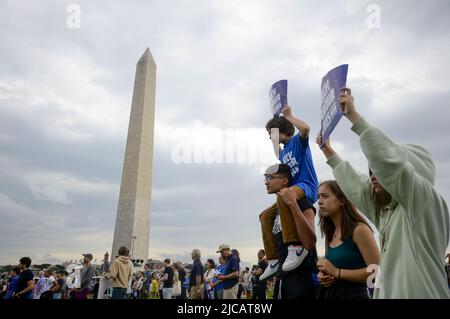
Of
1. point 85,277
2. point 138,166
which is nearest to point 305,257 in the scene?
point 85,277

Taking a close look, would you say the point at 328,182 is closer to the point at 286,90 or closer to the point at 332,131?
the point at 332,131

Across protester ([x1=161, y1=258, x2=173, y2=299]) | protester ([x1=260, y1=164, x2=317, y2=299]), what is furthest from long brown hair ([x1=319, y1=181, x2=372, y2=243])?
protester ([x1=161, y1=258, x2=173, y2=299])

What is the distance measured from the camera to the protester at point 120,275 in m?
7.84

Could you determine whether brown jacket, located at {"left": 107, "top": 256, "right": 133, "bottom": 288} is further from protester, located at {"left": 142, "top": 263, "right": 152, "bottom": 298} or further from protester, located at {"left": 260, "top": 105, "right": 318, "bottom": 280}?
protester, located at {"left": 142, "top": 263, "right": 152, "bottom": 298}

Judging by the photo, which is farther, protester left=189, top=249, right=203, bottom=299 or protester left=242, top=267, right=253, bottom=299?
protester left=242, top=267, right=253, bottom=299

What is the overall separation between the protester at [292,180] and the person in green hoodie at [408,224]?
82 cm

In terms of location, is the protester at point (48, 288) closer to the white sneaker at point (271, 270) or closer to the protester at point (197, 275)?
the protester at point (197, 275)

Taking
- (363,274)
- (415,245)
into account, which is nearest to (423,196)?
(415,245)

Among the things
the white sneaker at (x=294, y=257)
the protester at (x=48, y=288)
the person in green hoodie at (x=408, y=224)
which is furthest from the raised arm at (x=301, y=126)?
the protester at (x=48, y=288)

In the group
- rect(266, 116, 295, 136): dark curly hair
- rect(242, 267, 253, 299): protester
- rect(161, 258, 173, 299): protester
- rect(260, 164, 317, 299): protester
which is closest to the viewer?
rect(260, 164, 317, 299): protester

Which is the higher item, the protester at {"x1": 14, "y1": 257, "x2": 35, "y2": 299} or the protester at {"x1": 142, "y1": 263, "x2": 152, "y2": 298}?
the protester at {"x1": 142, "y1": 263, "x2": 152, "y2": 298}

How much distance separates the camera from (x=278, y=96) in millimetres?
3336

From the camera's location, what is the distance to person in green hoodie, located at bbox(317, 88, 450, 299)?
58.9 inches
